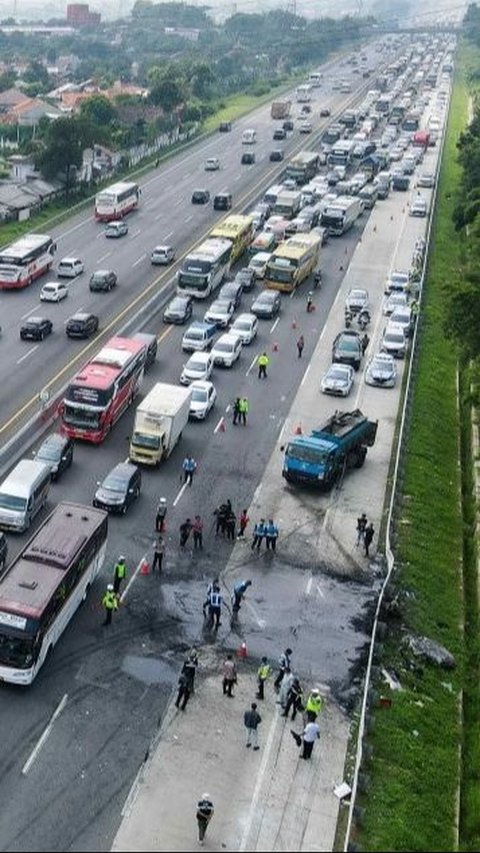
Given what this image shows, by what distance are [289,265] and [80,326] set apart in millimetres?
18414

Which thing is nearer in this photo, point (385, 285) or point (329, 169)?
point (385, 285)

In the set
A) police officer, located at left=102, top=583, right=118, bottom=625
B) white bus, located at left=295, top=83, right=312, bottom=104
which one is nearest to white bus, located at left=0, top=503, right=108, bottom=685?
police officer, located at left=102, top=583, right=118, bottom=625

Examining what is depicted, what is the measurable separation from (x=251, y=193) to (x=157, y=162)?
19819mm

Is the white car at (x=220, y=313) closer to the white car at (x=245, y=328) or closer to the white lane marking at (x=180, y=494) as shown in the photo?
the white car at (x=245, y=328)

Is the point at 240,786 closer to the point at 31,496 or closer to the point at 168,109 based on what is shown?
the point at 31,496

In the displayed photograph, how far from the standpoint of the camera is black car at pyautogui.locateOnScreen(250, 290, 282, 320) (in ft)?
209

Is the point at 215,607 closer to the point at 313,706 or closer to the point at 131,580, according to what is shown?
the point at 131,580

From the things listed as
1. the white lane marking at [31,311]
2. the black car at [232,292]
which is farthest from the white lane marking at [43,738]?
the black car at [232,292]

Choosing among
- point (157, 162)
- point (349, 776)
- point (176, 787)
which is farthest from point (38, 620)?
point (157, 162)

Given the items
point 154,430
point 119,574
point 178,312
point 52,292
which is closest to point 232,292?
point 178,312

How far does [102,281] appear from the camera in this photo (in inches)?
2601

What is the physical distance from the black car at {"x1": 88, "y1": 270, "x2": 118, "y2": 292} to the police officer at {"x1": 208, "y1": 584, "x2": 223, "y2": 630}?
38556mm

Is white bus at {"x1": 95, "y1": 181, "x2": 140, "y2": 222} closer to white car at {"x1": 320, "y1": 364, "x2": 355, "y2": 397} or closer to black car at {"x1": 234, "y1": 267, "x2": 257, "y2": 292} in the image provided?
black car at {"x1": 234, "y1": 267, "x2": 257, "y2": 292}

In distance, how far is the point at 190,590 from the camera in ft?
109
